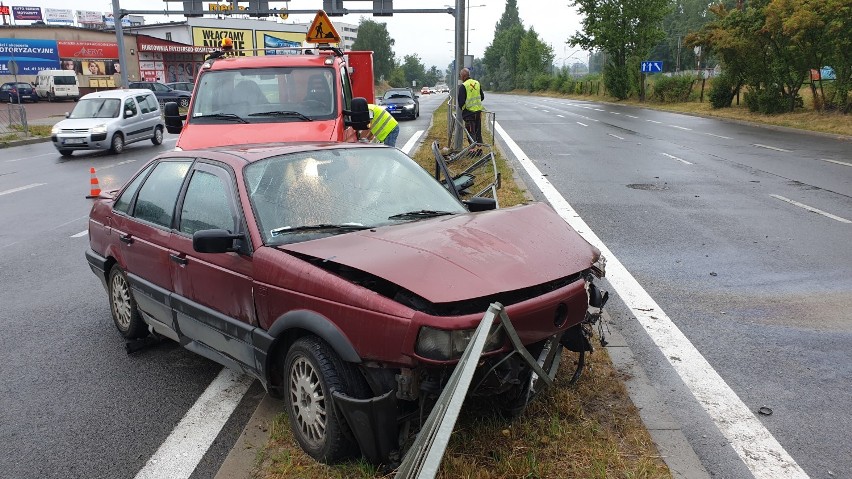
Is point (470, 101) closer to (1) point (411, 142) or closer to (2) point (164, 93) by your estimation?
(1) point (411, 142)

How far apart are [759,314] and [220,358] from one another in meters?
4.24

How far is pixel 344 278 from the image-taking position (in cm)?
330

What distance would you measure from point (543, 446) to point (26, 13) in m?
109

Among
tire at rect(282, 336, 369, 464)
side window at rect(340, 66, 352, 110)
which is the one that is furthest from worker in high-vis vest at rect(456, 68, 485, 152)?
tire at rect(282, 336, 369, 464)

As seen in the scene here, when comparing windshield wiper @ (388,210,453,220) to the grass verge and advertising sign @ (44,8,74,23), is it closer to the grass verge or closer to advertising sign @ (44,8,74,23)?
the grass verge

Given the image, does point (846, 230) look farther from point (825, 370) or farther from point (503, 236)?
point (503, 236)

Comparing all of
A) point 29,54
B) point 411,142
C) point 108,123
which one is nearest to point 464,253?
point 411,142

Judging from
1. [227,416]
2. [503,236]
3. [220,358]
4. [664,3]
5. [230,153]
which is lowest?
[227,416]

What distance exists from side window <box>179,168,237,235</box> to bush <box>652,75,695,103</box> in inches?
Result: 1729

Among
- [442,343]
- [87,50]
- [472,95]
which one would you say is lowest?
[442,343]

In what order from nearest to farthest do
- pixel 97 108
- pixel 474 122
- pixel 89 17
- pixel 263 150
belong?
pixel 263 150 < pixel 474 122 < pixel 97 108 < pixel 89 17

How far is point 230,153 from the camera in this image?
14.5 ft

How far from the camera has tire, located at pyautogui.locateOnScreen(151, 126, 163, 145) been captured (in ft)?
71.9

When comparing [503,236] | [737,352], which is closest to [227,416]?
[503,236]
